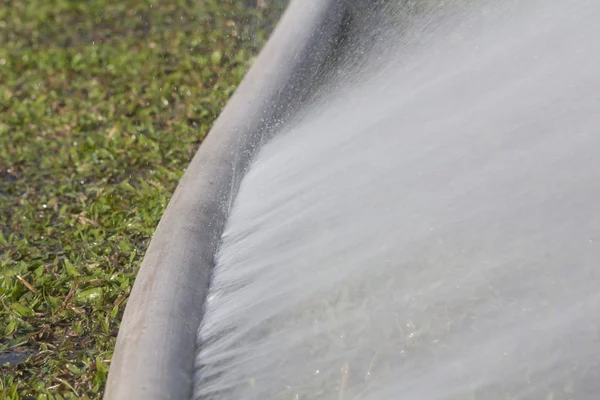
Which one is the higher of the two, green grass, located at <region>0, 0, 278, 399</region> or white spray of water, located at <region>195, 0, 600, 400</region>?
green grass, located at <region>0, 0, 278, 399</region>

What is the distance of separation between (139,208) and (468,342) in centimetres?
182

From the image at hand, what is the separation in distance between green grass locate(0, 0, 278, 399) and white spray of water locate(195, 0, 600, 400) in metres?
0.56

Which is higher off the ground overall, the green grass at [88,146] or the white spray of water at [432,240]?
the green grass at [88,146]

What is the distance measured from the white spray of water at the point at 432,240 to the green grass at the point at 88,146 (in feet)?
1.82

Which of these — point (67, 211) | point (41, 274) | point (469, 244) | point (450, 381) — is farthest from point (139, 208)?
point (450, 381)

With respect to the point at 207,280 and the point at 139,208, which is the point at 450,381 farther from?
the point at 139,208

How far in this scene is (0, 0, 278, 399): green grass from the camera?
294cm

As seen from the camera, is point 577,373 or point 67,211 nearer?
point 577,373

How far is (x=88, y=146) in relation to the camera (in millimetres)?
4375

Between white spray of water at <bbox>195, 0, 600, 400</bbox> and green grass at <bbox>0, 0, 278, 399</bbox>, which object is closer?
white spray of water at <bbox>195, 0, 600, 400</bbox>

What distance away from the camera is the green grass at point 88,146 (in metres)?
2.94

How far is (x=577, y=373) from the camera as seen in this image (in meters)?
2.32

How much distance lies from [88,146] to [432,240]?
2256 millimetres

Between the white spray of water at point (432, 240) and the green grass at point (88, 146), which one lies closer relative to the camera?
the white spray of water at point (432, 240)
